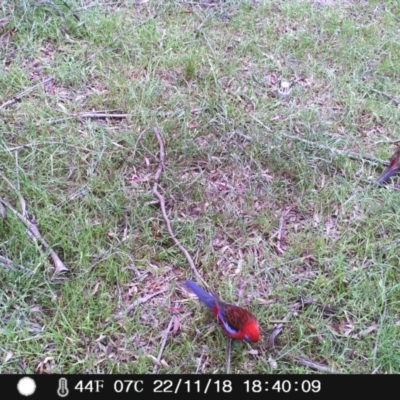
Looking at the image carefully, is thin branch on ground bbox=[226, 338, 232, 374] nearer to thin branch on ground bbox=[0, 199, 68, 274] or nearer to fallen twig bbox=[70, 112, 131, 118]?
thin branch on ground bbox=[0, 199, 68, 274]

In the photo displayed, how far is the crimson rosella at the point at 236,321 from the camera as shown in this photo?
78.1 inches

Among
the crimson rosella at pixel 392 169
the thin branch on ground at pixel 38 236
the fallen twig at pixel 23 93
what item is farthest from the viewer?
the fallen twig at pixel 23 93

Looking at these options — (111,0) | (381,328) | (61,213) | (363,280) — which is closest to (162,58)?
(111,0)

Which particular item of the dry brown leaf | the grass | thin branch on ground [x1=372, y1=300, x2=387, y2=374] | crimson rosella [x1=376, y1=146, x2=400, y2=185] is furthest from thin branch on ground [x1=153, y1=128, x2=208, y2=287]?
crimson rosella [x1=376, y1=146, x2=400, y2=185]

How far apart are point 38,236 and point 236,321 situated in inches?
42.3

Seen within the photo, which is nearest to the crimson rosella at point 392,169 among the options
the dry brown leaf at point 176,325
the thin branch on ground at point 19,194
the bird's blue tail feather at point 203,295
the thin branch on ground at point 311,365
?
the thin branch on ground at point 311,365
